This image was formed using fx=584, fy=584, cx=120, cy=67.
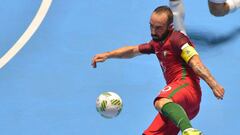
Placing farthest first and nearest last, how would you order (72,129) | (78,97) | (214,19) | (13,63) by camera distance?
(214,19) → (13,63) → (78,97) → (72,129)

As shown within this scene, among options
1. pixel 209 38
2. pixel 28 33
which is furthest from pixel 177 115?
pixel 28 33

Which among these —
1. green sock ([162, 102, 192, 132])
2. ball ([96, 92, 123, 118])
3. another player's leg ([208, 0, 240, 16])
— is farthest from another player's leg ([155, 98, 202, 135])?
another player's leg ([208, 0, 240, 16])

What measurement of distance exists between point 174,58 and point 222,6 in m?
1.88

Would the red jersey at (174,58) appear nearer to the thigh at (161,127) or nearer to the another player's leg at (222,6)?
the thigh at (161,127)

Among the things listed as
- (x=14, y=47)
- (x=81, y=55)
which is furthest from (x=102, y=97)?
(x=14, y=47)

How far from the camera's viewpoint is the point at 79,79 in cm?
620

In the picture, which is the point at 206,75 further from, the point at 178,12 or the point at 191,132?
the point at 178,12

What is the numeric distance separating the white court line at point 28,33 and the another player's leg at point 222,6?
2.13 meters

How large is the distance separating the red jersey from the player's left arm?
7cm

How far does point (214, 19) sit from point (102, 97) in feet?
8.82

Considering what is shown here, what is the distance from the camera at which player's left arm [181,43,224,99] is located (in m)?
4.35

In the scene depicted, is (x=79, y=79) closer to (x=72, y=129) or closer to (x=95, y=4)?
(x=72, y=129)

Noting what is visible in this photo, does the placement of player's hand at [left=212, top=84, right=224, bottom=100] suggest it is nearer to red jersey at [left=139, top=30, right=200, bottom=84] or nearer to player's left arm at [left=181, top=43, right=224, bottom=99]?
player's left arm at [left=181, top=43, right=224, bottom=99]

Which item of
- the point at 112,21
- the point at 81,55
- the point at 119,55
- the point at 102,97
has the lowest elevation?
the point at 102,97
